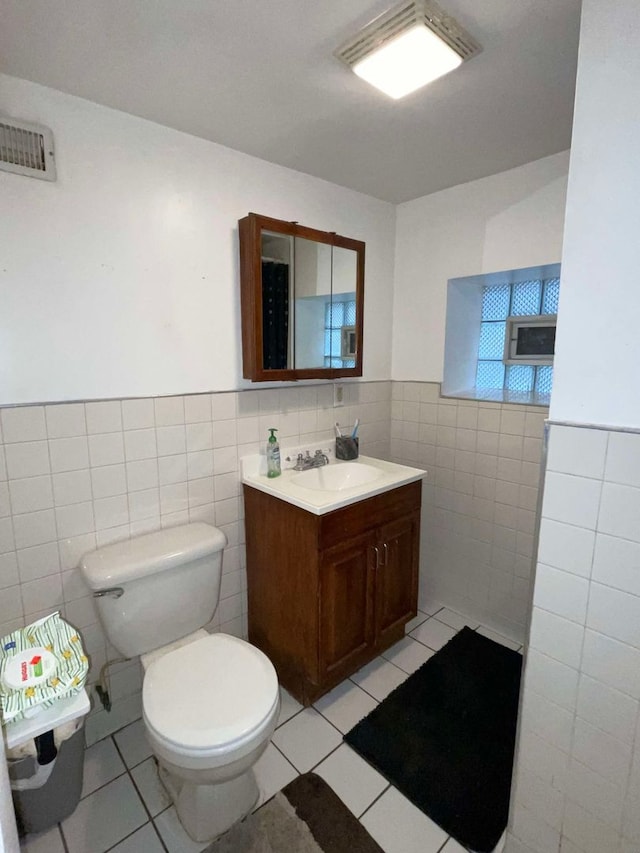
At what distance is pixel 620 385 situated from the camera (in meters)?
0.97

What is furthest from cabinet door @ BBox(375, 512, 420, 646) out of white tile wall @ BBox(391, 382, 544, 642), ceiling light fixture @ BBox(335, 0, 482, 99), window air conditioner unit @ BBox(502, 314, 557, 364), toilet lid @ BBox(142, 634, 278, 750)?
ceiling light fixture @ BBox(335, 0, 482, 99)

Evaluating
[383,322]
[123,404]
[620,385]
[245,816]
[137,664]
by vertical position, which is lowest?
[245,816]

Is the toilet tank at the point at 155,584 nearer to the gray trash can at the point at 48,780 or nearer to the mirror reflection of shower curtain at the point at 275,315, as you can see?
the gray trash can at the point at 48,780

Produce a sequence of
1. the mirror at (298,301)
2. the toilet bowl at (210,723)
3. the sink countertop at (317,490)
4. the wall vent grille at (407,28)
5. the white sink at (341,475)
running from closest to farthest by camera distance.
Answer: the wall vent grille at (407,28), the toilet bowl at (210,723), the sink countertop at (317,490), the mirror at (298,301), the white sink at (341,475)

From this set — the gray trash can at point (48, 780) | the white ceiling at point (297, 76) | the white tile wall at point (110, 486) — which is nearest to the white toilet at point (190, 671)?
the white tile wall at point (110, 486)

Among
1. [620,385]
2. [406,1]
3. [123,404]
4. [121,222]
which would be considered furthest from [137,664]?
[406,1]

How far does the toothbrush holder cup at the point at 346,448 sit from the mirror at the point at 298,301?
0.34 meters

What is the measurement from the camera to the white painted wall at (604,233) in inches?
35.5

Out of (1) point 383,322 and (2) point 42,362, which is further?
(1) point 383,322

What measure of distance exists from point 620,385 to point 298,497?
108cm

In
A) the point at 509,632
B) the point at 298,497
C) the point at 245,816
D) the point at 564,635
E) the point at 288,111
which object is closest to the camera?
the point at 564,635

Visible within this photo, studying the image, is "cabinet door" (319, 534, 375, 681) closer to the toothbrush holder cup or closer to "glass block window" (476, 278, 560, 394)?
the toothbrush holder cup

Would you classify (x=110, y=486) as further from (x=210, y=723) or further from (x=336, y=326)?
(x=336, y=326)

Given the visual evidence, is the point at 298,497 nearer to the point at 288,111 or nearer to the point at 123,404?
the point at 123,404
